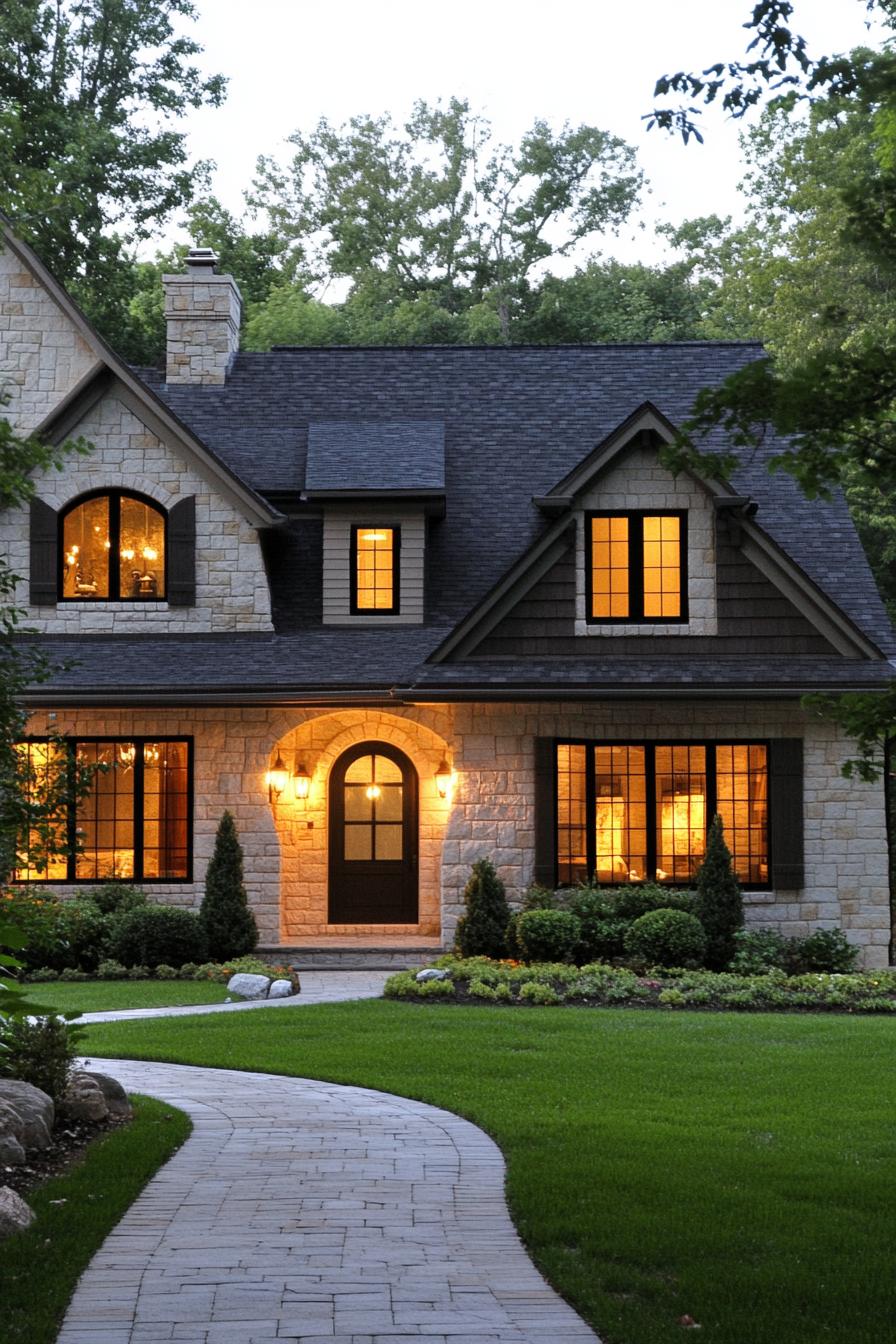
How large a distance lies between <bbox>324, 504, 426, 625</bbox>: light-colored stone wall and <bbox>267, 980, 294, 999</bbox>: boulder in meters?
5.98

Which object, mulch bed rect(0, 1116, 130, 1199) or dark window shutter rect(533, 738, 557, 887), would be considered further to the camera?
dark window shutter rect(533, 738, 557, 887)

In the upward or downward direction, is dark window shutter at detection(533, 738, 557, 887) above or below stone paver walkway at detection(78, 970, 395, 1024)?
above

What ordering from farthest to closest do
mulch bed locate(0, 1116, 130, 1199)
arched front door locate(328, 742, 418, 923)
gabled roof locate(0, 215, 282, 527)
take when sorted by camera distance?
arched front door locate(328, 742, 418, 923)
gabled roof locate(0, 215, 282, 527)
mulch bed locate(0, 1116, 130, 1199)

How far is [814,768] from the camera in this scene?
63.4 ft

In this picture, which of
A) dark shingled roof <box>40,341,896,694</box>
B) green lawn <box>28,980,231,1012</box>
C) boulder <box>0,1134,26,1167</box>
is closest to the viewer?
boulder <box>0,1134,26,1167</box>

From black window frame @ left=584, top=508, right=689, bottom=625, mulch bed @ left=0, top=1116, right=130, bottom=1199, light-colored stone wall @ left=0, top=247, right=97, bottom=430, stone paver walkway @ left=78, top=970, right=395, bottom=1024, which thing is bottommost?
stone paver walkway @ left=78, top=970, right=395, bottom=1024

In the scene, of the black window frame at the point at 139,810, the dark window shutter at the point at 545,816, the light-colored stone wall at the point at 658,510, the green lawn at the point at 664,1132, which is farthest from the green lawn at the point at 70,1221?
the light-colored stone wall at the point at 658,510

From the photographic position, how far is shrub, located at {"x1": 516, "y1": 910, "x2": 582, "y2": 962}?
58.4ft

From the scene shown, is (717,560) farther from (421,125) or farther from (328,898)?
(421,125)

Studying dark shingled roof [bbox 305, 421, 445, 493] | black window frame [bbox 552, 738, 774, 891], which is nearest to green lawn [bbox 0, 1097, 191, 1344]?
black window frame [bbox 552, 738, 774, 891]

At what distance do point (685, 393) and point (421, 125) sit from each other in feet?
98.8

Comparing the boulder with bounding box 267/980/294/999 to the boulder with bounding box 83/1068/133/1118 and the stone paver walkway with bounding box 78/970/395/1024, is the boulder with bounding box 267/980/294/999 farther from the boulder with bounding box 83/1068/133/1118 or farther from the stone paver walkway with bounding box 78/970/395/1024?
the boulder with bounding box 83/1068/133/1118

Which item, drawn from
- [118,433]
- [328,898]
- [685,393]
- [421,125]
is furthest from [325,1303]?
[421,125]

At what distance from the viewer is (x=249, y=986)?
16.2 m
